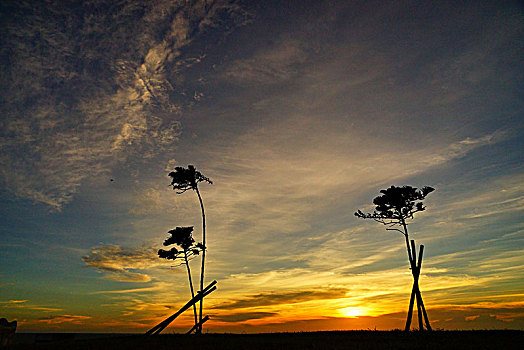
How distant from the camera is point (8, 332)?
2211 cm

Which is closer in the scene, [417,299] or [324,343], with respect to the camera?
[324,343]

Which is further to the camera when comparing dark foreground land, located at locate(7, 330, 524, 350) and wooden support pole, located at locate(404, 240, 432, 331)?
wooden support pole, located at locate(404, 240, 432, 331)

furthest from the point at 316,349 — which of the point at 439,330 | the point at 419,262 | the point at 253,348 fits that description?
the point at 419,262

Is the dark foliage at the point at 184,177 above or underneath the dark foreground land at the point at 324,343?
above

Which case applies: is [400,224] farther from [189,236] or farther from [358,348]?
[189,236]

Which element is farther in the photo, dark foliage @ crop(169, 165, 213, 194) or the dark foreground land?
→ dark foliage @ crop(169, 165, 213, 194)

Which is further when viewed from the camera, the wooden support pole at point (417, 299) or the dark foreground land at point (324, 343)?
the wooden support pole at point (417, 299)

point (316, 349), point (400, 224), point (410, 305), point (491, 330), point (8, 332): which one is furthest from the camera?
point (400, 224)

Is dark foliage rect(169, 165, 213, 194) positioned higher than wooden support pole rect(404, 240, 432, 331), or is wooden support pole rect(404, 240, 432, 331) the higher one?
dark foliage rect(169, 165, 213, 194)

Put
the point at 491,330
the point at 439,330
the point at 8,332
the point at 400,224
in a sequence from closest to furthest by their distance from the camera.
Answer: the point at 8,332 → the point at 491,330 → the point at 439,330 → the point at 400,224

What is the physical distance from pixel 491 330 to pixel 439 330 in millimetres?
3367

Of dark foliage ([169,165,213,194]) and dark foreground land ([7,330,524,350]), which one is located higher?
dark foliage ([169,165,213,194])

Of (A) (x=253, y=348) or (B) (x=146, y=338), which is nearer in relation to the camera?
(A) (x=253, y=348)

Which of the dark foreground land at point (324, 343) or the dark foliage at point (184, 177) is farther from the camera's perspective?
the dark foliage at point (184, 177)
